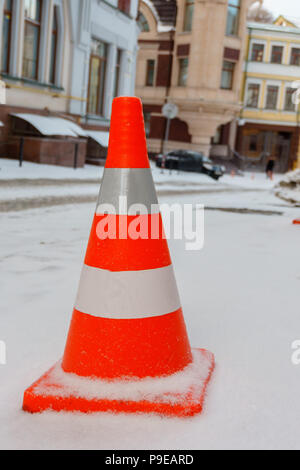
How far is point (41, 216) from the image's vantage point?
776cm

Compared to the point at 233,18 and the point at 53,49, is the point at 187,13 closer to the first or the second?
the point at 233,18

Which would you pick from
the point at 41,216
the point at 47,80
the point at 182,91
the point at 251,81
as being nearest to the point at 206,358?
the point at 41,216

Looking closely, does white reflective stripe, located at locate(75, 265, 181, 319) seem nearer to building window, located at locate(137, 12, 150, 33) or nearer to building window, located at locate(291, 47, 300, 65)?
building window, located at locate(137, 12, 150, 33)

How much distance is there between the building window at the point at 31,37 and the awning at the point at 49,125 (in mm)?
1650

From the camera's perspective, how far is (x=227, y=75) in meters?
34.2

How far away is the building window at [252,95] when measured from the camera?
1547 inches

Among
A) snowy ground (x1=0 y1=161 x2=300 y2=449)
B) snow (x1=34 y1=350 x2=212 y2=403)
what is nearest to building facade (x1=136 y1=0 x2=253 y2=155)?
snowy ground (x1=0 y1=161 x2=300 y2=449)

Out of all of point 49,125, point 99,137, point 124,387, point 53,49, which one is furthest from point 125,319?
point 99,137

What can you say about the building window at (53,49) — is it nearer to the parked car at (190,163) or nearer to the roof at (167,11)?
the parked car at (190,163)

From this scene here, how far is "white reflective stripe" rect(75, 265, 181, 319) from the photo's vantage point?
216cm

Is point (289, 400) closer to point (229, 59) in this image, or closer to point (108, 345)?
point (108, 345)

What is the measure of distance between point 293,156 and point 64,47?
78.4 ft

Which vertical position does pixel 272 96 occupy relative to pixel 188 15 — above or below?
below

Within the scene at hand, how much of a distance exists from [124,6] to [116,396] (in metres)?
24.9
